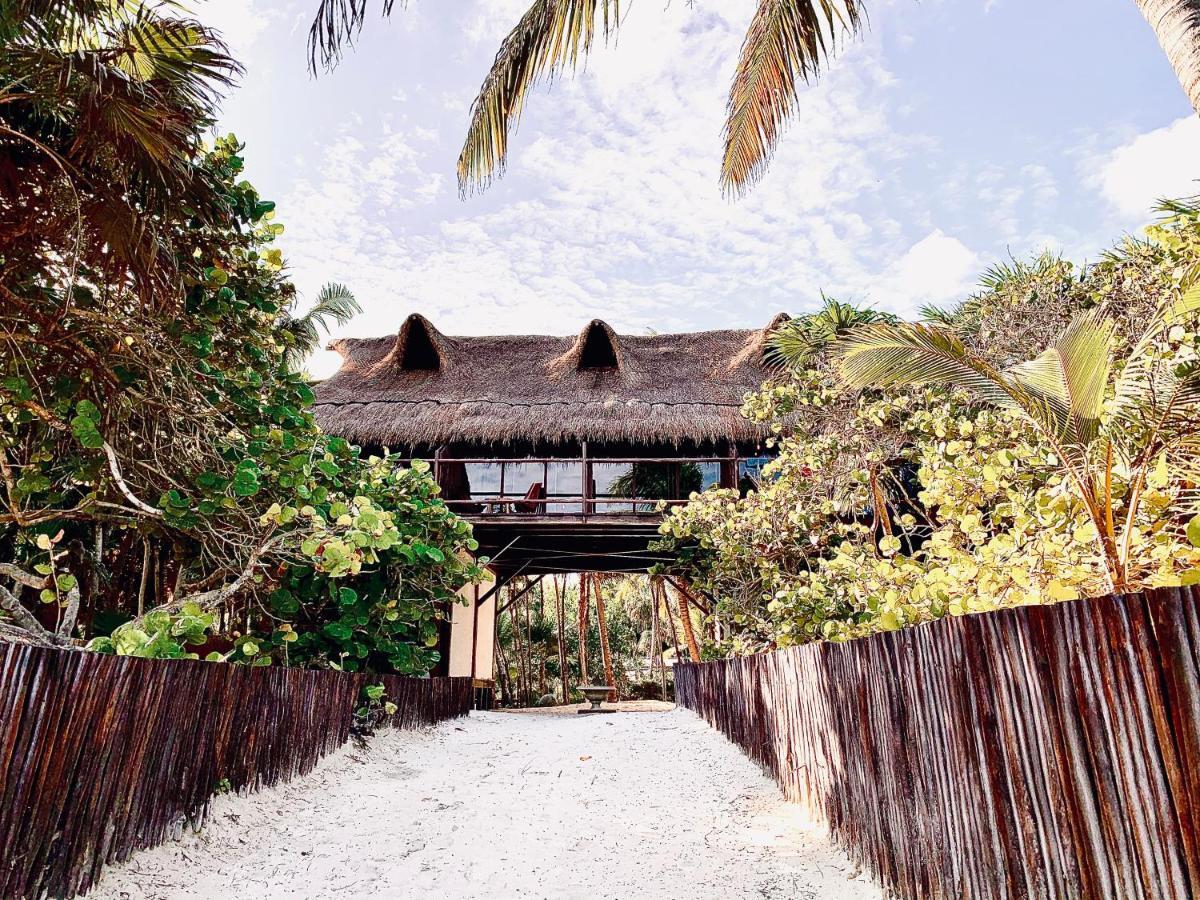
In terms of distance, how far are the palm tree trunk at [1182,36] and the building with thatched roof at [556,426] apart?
21.1 feet

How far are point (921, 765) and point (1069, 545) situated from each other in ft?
2.71

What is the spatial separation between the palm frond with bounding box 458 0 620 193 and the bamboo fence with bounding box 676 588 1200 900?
328cm

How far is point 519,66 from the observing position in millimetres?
3973

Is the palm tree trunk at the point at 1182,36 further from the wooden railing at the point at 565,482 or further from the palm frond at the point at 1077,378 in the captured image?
the wooden railing at the point at 565,482

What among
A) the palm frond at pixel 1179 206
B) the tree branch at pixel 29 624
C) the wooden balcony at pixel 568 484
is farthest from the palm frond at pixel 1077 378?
the wooden balcony at pixel 568 484

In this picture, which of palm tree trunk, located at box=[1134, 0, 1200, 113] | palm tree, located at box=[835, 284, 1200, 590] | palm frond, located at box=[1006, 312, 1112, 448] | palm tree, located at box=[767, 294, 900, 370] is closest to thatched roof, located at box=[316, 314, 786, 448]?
palm tree, located at box=[767, 294, 900, 370]

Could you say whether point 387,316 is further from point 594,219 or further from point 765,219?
point 765,219

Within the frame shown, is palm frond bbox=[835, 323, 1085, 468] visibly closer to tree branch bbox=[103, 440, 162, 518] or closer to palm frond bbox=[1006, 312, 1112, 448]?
palm frond bbox=[1006, 312, 1112, 448]

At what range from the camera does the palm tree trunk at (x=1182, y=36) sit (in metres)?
2.59

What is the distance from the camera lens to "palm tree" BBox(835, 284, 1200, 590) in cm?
196

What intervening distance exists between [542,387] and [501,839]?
29.5 feet

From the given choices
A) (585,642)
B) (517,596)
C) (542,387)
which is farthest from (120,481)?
(585,642)

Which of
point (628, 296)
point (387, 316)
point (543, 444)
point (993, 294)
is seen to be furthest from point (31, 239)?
point (387, 316)

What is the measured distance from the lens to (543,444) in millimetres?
10586
